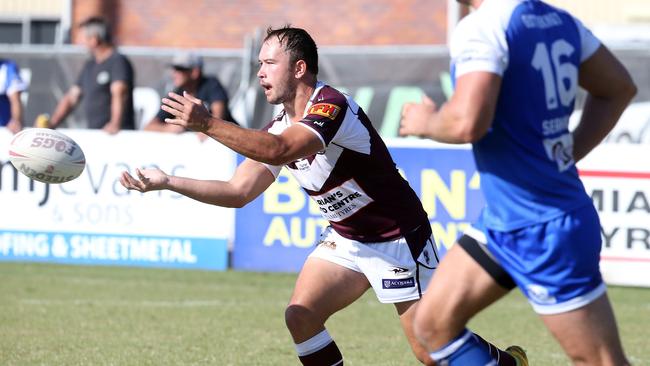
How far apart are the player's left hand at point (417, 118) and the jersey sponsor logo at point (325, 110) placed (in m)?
1.28

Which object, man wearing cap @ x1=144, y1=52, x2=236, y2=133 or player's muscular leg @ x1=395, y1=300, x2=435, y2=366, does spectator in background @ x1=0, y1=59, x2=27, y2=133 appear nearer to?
man wearing cap @ x1=144, y1=52, x2=236, y2=133

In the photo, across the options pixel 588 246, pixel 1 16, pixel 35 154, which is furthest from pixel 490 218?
pixel 1 16

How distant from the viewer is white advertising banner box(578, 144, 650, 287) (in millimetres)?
11391

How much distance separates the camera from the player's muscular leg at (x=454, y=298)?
4.53 m

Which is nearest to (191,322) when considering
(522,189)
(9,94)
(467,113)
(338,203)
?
(338,203)

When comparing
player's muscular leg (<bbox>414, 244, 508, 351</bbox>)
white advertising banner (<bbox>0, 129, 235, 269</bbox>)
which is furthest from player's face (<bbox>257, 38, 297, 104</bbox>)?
white advertising banner (<bbox>0, 129, 235, 269</bbox>)

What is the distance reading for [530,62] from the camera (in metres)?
4.40

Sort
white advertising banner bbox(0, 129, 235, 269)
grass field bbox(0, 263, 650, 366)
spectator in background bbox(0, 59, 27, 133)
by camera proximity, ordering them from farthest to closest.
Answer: spectator in background bbox(0, 59, 27, 133) < white advertising banner bbox(0, 129, 235, 269) < grass field bbox(0, 263, 650, 366)

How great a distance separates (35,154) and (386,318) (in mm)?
4160

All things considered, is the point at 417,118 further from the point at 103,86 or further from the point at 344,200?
the point at 103,86

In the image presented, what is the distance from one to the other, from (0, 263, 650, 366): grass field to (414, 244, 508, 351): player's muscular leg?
10.5 ft

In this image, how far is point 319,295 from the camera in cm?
616

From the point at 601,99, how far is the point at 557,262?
2.75 ft

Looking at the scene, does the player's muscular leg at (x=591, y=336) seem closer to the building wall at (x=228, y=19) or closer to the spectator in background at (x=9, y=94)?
the spectator in background at (x=9, y=94)
